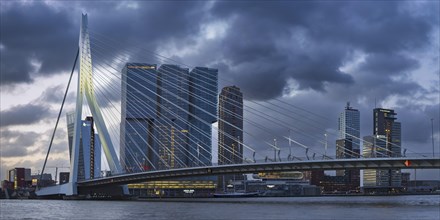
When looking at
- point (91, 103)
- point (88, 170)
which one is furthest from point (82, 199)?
point (91, 103)

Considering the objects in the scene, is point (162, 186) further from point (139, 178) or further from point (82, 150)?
point (139, 178)

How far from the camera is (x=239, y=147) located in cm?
15025

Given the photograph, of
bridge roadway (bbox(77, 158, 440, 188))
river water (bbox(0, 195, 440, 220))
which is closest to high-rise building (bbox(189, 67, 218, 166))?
bridge roadway (bbox(77, 158, 440, 188))

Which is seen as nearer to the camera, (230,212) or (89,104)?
(230,212)

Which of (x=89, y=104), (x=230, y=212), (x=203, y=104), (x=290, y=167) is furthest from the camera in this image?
(x=203, y=104)

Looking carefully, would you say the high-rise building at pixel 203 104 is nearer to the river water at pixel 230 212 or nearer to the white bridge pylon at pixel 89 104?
the white bridge pylon at pixel 89 104

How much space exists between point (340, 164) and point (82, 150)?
41.6 m

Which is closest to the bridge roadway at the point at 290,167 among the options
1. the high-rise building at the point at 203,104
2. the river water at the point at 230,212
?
the river water at the point at 230,212

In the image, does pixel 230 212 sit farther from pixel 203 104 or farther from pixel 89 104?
pixel 203 104

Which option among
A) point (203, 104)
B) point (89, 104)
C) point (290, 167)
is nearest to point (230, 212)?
point (290, 167)

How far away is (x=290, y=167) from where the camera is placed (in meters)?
60.1

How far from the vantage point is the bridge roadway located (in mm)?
54656

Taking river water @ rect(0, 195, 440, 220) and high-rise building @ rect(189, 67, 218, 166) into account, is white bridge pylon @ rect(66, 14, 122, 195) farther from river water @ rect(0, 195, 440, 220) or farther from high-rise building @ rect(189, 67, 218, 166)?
high-rise building @ rect(189, 67, 218, 166)

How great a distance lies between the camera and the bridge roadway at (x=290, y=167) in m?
54.7
